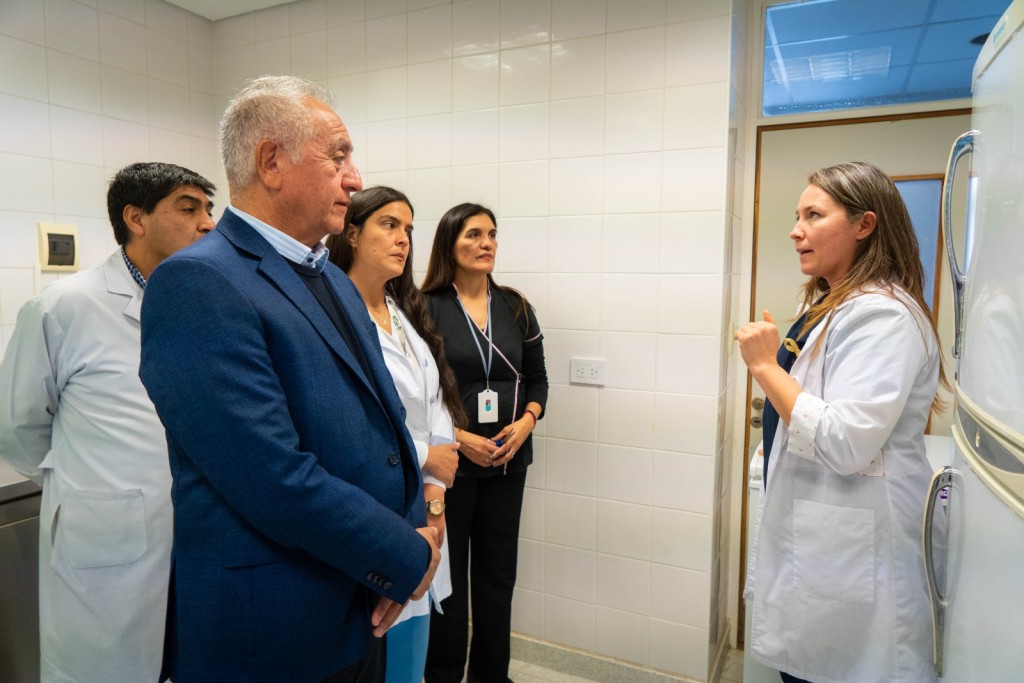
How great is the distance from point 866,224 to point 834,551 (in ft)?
2.43

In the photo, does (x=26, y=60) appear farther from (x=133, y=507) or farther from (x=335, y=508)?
(x=335, y=508)

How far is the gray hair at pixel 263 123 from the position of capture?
105cm

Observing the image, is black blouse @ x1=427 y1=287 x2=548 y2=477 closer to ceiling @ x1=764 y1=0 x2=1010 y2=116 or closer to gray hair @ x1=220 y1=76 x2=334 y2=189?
gray hair @ x1=220 y1=76 x2=334 y2=189

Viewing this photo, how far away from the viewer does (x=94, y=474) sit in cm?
148

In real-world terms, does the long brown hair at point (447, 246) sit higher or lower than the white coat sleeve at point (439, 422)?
higher

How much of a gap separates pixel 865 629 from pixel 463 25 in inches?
94.0

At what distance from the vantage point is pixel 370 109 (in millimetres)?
2752

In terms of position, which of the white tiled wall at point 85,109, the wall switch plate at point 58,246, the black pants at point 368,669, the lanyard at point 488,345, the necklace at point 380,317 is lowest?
the black pants at point 368,669

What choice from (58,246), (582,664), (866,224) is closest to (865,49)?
(866,224)

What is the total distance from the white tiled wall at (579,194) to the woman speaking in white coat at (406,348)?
63 centimetres

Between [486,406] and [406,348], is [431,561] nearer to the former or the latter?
[406,348]

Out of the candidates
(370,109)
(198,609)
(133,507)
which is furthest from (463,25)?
(198,609)

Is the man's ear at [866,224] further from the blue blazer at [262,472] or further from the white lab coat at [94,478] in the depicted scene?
the white lab coat at [94,478]

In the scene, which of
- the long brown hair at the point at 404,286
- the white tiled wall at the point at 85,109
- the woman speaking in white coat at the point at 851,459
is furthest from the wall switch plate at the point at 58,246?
the woman speaking in white coat at the point at 851,459
